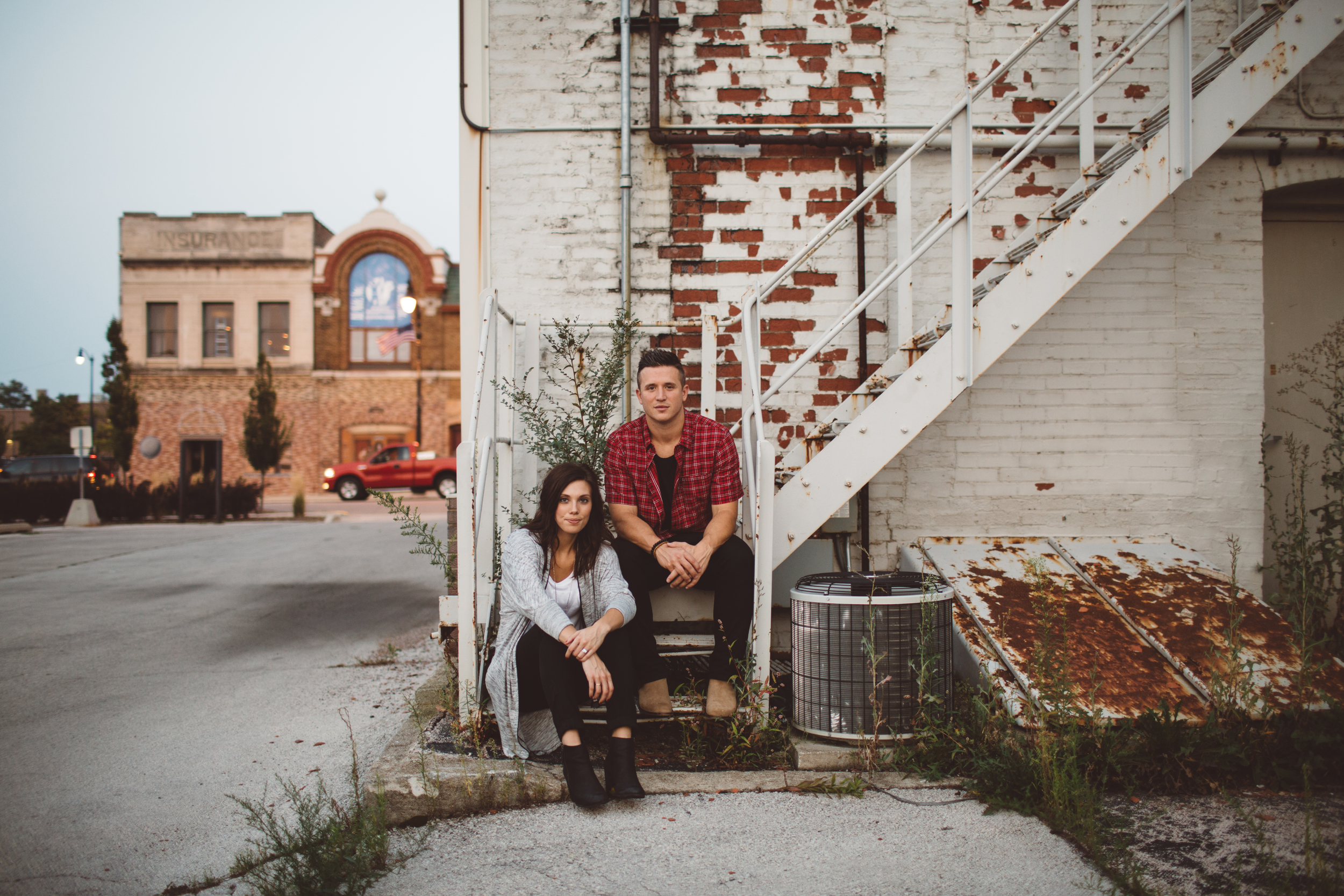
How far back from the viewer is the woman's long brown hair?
10.0ft

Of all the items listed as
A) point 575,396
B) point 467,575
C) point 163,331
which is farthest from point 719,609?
point 163,331

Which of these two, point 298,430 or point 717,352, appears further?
point 298,430

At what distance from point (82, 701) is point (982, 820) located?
175 inches

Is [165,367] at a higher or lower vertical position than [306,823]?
higher

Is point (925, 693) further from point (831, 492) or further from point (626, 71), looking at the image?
point (626, 71)

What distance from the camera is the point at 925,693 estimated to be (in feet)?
9.68

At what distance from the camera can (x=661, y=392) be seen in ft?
10.9

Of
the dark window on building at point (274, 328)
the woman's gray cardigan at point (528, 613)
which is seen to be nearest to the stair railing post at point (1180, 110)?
the woman's gray cardigan at point (528, 613)

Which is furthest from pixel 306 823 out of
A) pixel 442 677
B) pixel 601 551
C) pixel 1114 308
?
pixel 1114 308

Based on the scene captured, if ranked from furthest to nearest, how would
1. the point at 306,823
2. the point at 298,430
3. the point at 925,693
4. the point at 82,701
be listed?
1. the point at 298,430
2. the point at 82,701
3. the point at 925,693
4. the point at 306,823

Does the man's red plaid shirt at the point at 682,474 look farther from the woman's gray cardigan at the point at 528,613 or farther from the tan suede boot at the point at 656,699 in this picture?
the tan suede boot at the point at 656,699

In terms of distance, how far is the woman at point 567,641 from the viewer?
2.78m

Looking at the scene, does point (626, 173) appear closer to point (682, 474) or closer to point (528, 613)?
point (682, 474)

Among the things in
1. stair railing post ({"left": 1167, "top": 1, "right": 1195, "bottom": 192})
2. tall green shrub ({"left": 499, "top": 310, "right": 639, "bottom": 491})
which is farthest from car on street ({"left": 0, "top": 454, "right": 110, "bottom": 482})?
stair railing post ({"left": 1167, "top": 1, "right": 1195, "bottom": 192})
